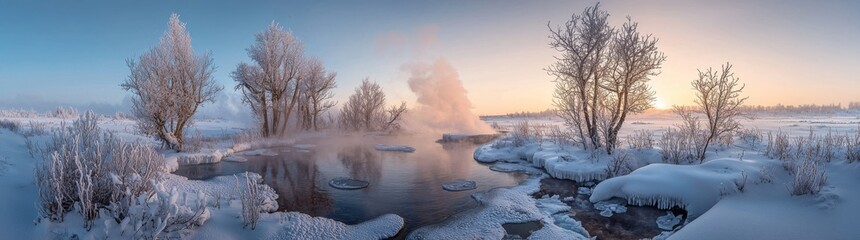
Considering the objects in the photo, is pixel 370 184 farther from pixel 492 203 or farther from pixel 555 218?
pixel 555 218

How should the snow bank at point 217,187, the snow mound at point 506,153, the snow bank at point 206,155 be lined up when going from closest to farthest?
the snow bank at point 217,187 < the snow bank at point 206,155 < the snow mound at point 506,153

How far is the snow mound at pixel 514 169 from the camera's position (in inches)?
560

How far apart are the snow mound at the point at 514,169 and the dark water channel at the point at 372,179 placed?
1.55 ft

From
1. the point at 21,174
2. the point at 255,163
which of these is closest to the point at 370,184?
the point at 255,163

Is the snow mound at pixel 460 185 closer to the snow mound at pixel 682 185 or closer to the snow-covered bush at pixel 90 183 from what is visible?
the snow mound at pixel 682 185

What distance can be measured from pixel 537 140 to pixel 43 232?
62.6 feet

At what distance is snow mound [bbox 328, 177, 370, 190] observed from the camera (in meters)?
11.0

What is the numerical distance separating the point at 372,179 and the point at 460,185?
10.4 ft

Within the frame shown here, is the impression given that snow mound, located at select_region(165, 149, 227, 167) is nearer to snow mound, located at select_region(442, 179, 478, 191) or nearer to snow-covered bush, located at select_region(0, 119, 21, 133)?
snow-covered bush, located at select_region(0, 119, 21, 133)

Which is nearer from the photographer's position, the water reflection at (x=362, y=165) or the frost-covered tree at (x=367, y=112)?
the water reflection at (x=362, y=165)

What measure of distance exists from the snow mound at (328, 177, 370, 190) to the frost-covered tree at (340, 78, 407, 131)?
2750 centimetres

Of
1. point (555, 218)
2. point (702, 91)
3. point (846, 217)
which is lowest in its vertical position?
point (555, 218)

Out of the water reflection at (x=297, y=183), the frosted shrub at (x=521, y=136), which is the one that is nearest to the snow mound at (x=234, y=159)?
the water reflection at (x=297, y=183)

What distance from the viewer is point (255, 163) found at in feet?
50.9
